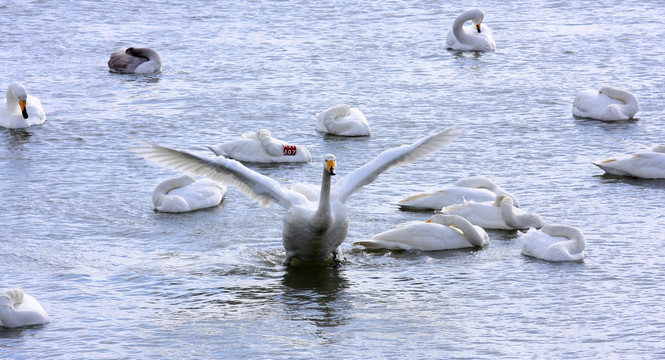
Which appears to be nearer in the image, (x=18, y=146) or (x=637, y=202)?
(x=637, y=202)

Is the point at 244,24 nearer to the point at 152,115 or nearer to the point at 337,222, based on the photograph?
the point at 152,115

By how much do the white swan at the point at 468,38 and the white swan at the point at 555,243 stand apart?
1286 cm

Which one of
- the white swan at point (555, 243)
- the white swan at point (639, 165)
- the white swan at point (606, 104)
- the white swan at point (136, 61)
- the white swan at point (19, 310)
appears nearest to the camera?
the white swan at point (19, 310)

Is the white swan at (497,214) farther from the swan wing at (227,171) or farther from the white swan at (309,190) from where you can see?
the swan wing at (227,171)

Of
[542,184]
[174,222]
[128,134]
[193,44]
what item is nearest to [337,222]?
[174,222]

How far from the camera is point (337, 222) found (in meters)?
11.8

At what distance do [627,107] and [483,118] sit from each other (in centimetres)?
233

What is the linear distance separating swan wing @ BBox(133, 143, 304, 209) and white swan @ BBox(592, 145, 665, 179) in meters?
4.89

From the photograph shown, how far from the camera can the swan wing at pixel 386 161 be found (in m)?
12.2

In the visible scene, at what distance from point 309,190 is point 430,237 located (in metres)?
1.64

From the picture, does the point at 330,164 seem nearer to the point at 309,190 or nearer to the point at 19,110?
the point at 309,190

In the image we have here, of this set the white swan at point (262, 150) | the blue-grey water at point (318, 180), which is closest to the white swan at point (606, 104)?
the blue-grey water at point (318, 180)

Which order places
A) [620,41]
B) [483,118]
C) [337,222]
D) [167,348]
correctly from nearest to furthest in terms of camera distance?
[167,348] < [337,222] < [483,118] < [620,41]

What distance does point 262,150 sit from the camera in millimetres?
16047
